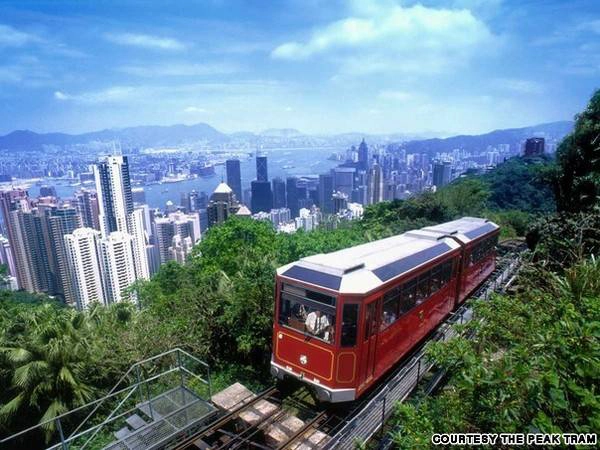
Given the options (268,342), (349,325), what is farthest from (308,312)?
(268,342)

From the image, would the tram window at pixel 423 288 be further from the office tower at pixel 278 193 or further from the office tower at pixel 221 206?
the office tower at pixel 278 193

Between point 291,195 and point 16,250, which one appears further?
point 291,195

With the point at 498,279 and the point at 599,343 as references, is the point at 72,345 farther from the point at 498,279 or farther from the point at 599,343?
the point at 498,279

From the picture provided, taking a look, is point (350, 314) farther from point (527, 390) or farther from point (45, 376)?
point (45, 376)

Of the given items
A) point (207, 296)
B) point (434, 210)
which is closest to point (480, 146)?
point (434, 210)

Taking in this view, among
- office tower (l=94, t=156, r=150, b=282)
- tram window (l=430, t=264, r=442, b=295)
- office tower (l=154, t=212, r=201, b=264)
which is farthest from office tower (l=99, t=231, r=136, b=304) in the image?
tram window (l=430, t=264, r=442, b=295)

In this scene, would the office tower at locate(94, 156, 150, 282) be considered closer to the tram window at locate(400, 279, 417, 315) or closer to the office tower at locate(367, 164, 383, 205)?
the office tower at locate(367, 164, 383, 205)
